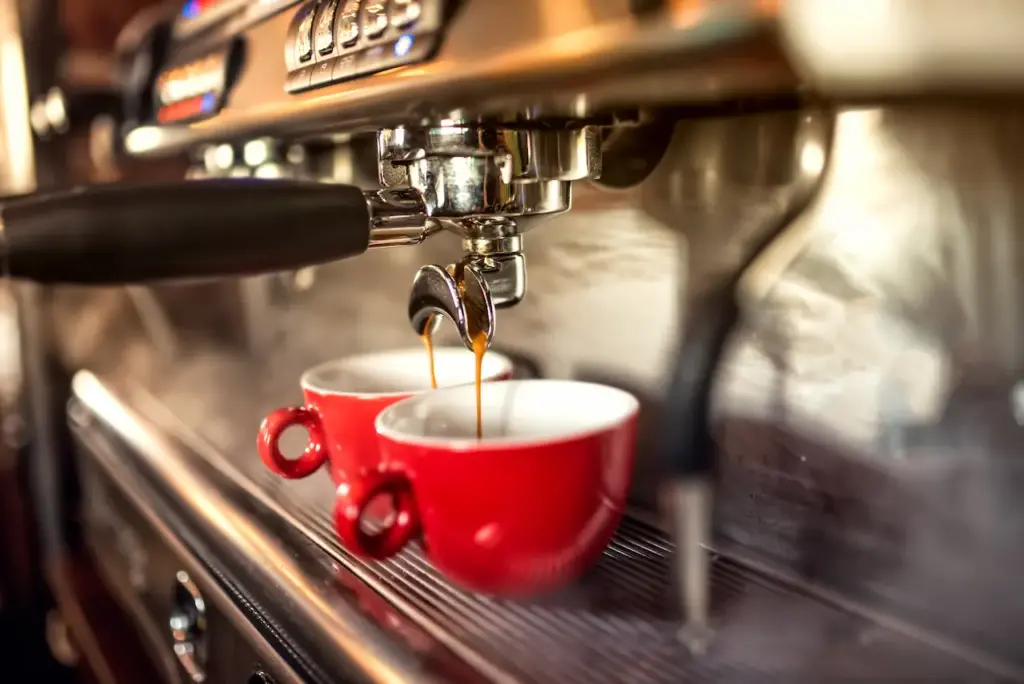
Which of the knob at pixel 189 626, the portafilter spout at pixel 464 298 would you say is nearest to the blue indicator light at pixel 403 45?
the portafilter spout at pixel 464 298

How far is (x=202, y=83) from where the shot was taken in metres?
0.61

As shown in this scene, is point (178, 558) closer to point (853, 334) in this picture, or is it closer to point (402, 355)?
point (402, 355)

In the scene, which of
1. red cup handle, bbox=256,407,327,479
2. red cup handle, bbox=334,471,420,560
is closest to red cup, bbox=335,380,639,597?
red cup handle, bbox=334,471,420,560

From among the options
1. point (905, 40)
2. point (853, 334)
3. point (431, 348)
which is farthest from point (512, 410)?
point (905, 40)

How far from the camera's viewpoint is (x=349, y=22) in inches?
15.9

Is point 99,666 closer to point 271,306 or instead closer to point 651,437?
point 271,306

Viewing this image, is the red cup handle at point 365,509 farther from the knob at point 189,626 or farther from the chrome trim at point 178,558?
the knob at point 189,626

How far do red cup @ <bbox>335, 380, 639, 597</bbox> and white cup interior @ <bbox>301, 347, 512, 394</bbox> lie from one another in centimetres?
13

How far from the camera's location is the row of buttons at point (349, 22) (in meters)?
0.36

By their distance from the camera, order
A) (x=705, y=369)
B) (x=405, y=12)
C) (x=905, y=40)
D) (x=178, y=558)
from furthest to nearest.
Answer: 1. (x=178, y=558)
2. (x=705, y=369)
3. (x=405, y=12)
4. (x=905, y=40)

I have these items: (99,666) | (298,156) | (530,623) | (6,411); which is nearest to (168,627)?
(99,666)

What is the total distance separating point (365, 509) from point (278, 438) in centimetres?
13

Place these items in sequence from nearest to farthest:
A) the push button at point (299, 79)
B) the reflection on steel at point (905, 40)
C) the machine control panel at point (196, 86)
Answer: the reflection on steel at point (905, 40) → the push button at point (299, 79) → the machine control panel at point (196, 86)

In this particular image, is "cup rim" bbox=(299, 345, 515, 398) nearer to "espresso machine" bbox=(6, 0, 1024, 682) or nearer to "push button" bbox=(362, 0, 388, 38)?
"espresso machine" bbox=(6, 0, 1024, 682)
